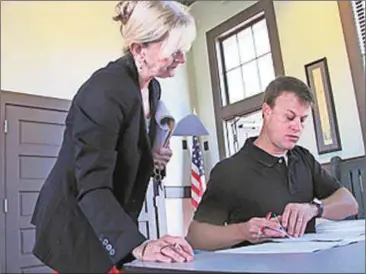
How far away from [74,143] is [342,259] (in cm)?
42

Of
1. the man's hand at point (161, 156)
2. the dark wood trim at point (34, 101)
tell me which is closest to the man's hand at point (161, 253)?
the man's hand at point (161, 156)

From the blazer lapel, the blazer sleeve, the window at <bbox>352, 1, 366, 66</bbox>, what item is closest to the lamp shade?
the blazer lapel

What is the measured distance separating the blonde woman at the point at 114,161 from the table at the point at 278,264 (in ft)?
0.13

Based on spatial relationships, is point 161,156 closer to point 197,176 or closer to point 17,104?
point 197,176

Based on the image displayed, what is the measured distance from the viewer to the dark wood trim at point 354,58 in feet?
1.73

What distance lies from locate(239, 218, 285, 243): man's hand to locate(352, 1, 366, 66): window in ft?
1.58

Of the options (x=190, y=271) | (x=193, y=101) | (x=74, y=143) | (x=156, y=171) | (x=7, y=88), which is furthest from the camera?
(x=7, y=88)

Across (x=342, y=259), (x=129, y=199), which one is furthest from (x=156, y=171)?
(x=342, y=259)

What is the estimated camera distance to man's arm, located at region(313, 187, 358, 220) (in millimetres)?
1018

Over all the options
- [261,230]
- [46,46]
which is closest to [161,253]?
[261,230]

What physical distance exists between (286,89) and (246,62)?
131 millimetres

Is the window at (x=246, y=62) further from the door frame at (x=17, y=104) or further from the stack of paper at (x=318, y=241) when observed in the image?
the door frame at (x=17, y=104)

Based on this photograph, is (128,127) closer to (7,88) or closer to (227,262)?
(227,262)

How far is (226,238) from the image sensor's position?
38.8 inches
